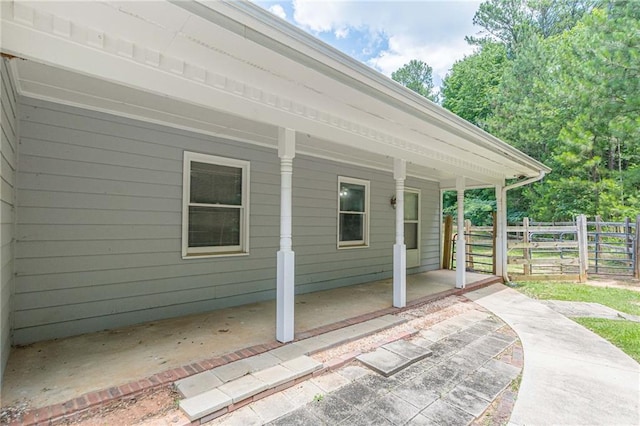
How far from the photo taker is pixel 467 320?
440cm

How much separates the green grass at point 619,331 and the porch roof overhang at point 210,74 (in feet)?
10.0

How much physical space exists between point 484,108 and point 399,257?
65.7 ft

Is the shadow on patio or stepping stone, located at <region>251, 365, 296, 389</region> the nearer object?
the shadow on patio

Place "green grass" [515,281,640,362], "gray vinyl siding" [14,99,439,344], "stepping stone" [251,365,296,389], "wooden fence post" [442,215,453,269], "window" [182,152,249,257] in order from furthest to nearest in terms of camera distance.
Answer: "wooden fence post" [442,215,453,269], "window" [182,152,249,257], "green grass" [515,281,640,362], "gray vinyl siding" [14,99,439,344], "stepping stone" [251,365,296,389]

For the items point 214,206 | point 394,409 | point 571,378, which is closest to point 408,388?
point 394,409

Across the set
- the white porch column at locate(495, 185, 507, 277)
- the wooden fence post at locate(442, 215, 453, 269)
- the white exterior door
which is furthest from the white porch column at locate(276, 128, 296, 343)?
the wooden fence post at locate(442, 215, 453, 269)

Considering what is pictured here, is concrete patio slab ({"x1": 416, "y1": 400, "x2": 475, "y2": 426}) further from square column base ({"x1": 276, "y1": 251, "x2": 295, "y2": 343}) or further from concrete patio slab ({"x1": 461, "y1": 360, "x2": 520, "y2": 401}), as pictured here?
square column base ({"x1": 276, "y1": 251, "x2": 295, "y2": 343})

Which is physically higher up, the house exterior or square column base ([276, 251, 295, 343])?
the house exterior

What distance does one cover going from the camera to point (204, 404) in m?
2.17

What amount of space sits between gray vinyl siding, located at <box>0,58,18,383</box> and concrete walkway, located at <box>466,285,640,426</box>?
3.79 m

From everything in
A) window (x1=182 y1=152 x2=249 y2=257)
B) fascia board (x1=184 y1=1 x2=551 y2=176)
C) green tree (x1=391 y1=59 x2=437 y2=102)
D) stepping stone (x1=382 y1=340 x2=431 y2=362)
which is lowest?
stepping stone (x1=382 y1=340 x2=431 y2=362)

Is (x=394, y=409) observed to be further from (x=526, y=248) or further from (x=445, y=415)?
(x=526, y=248)

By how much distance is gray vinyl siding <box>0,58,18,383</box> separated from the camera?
210cm

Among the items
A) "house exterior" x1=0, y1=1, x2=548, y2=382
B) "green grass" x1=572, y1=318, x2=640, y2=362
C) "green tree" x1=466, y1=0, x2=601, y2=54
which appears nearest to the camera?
"house exterior" x1=0, y1=1, x2=548, y2=382
